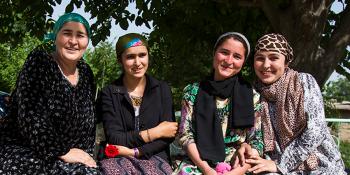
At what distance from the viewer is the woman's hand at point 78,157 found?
348 cm

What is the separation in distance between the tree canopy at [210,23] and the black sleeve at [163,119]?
2370 millimetres

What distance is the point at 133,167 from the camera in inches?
142

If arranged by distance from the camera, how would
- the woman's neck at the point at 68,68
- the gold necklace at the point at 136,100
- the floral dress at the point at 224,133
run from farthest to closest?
the gold necklace at the point at 136,100
the floral dress at the point at 224,133
the woman's neck at the point at 68,68

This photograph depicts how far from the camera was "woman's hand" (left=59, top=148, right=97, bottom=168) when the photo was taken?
11.4 feet

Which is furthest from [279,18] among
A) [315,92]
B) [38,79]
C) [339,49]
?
[38,79]

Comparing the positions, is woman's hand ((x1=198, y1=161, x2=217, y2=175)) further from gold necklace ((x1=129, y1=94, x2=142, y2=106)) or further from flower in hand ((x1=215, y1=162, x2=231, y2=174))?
gold necklace ((x1=129, y1=94, x2=142, y2=106))

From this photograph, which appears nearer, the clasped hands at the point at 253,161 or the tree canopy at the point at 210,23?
the clasped hands at the point at 253,161

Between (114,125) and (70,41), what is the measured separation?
2.27 ft

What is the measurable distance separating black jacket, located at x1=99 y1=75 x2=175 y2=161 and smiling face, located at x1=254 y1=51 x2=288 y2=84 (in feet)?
2.46

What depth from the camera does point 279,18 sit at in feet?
20.0

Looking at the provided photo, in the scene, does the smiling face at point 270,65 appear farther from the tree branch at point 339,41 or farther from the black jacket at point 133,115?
the tree branch at point 339,41

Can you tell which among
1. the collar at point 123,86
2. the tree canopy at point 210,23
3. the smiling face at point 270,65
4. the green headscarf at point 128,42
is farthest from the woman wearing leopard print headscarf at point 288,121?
the tree canopy at point 210,23

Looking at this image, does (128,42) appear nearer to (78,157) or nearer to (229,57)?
(229,57)

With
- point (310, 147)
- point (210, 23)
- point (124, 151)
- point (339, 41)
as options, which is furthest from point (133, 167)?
point (210, 23)
